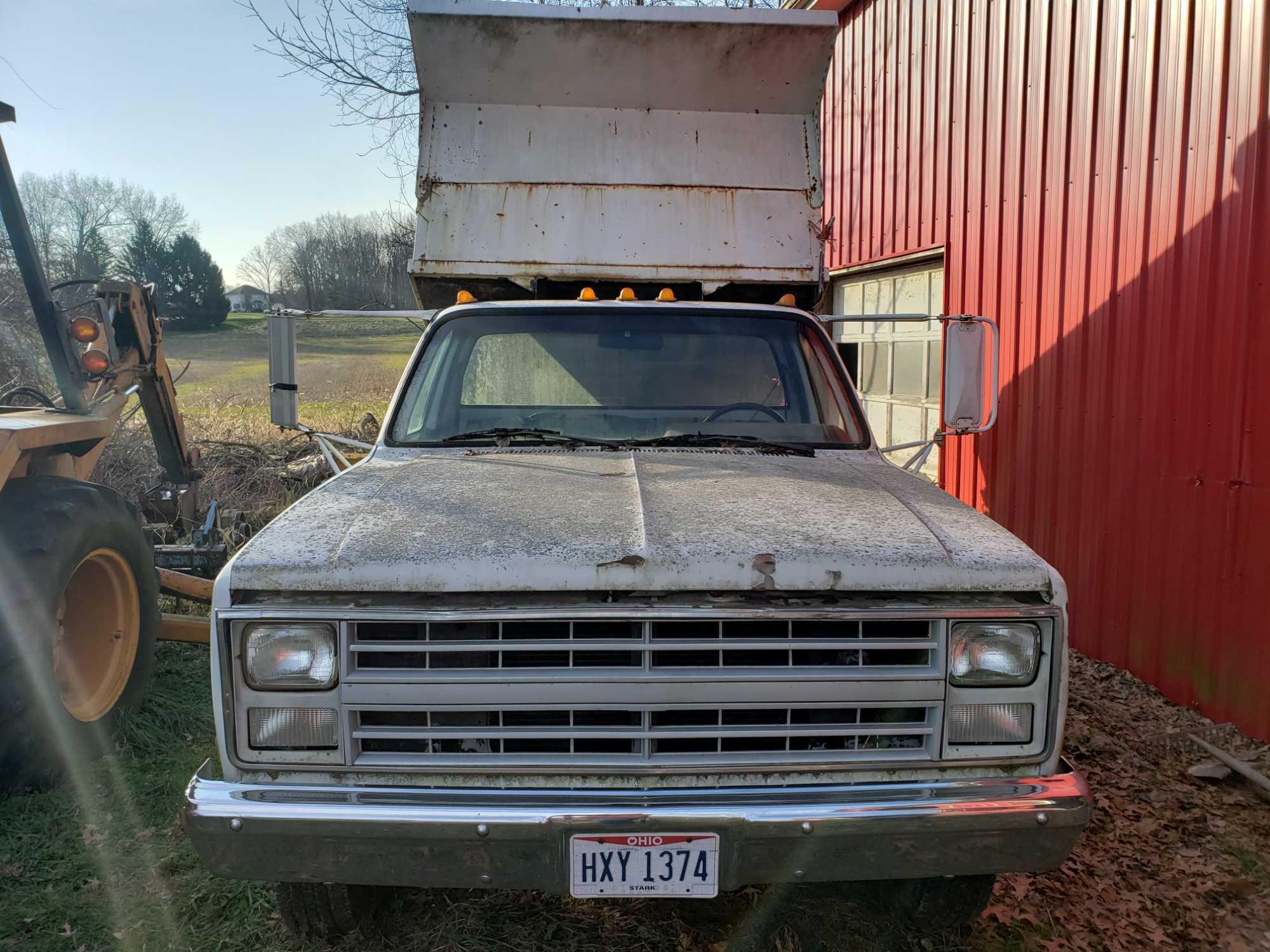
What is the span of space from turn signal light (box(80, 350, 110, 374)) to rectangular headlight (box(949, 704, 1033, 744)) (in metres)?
4.24

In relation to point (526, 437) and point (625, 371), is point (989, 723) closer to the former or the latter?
point (526, 437)

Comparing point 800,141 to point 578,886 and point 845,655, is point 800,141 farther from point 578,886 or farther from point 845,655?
point 578,886

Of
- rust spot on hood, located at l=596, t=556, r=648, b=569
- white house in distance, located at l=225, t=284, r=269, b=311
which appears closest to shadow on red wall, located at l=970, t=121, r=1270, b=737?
rust spot on hood, located at l=596, t=556, r=648, b=569

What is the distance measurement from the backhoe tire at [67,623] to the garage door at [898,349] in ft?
18.2

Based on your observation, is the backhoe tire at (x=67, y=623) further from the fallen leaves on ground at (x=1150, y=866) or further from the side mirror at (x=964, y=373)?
the fallen leaves on ground at (x=1150, y=866)

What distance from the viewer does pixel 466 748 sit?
229cm

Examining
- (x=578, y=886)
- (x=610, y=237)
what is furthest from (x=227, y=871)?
(x=610, y=237)

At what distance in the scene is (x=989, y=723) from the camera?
229 cm

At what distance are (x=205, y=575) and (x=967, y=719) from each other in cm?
523

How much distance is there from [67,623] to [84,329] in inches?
56.6

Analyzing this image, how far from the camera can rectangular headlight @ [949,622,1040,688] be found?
228cm

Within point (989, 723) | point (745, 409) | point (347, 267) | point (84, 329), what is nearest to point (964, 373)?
point (745, 409)

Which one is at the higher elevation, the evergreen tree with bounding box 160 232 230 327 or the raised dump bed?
the evergreen tree with bounding box 160 232 230 327

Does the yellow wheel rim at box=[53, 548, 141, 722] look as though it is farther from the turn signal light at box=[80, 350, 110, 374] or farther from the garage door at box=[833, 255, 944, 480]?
the garage door at box=[833, 255, 944, 480]
